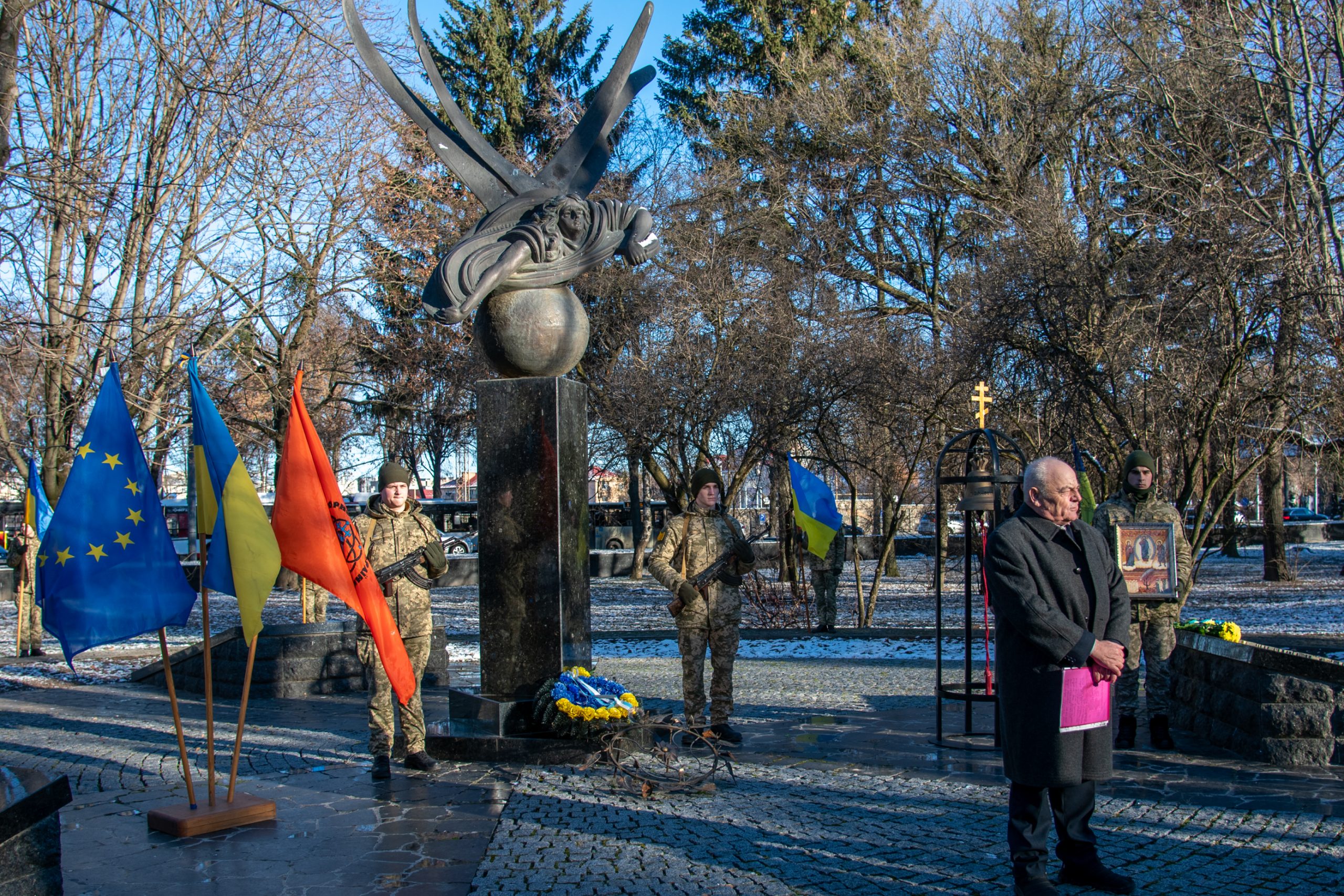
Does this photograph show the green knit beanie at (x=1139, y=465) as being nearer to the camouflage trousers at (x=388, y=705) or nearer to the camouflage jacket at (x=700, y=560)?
the camouflage jacket at (x=700, y=560)

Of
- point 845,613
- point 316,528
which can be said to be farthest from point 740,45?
point 316,528

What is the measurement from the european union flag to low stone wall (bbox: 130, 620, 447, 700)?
5159mm

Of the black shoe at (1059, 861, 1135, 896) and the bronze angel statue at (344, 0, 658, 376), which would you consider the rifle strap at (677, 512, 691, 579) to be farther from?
the black shoe at (1059, 861, 1135, 896)

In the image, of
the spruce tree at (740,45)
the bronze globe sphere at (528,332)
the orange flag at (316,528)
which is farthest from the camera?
the spruce tree at (740,45)

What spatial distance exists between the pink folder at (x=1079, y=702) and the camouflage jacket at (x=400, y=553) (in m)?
3.86

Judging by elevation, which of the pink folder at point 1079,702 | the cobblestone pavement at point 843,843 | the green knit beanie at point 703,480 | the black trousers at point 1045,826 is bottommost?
the cobblestone pavement at point 843,843

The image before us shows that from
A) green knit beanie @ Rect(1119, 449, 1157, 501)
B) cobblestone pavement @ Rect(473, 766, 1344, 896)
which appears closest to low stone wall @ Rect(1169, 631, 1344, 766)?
green knit beanie @ Rect(1119, 449, 1157, 501)

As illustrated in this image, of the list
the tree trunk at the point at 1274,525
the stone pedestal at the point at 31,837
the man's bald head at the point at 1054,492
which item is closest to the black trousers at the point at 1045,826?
the man's bald head at the point at 1054,492

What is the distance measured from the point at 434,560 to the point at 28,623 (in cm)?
970

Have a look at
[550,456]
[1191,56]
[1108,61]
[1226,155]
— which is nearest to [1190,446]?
[1226,155]

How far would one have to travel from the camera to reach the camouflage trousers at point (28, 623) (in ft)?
44.9

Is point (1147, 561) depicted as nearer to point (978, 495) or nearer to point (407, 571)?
point (978, 495)

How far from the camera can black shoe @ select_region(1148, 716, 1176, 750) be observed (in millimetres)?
7166

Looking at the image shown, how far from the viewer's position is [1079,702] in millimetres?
4297
